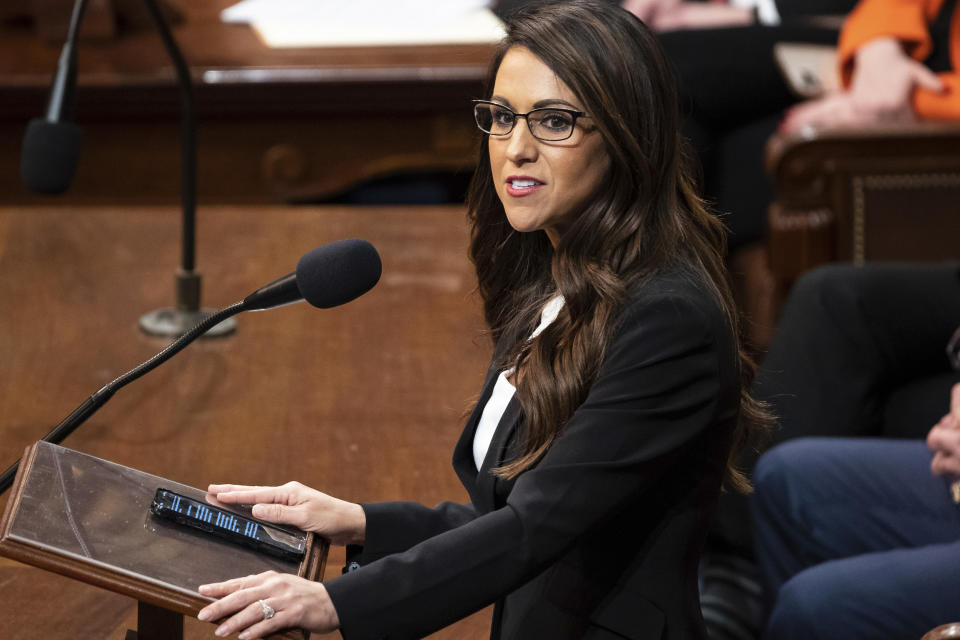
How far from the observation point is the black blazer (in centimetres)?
89

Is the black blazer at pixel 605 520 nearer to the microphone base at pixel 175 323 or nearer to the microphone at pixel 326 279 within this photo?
the microphone at pixel 326 279

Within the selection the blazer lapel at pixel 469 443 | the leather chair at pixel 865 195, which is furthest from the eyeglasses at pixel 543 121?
the leather chair at pixel 865 195

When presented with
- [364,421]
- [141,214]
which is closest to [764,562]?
[364,421]

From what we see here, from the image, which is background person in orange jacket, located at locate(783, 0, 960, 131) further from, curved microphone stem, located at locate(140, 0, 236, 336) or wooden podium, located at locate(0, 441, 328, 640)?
wooden podium, located at locate(0, 441, 328, 640)

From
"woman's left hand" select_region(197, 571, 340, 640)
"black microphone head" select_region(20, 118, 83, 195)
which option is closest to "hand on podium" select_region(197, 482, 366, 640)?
"woman's left hand" select_region(197, 571, 340, 640)

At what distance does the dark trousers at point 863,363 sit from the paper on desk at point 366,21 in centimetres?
115

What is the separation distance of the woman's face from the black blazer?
96mm

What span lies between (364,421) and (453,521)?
1.38 feet

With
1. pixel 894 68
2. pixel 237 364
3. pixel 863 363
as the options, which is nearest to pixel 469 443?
pixel 237 364

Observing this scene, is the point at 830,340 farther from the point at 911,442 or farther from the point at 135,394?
the point at 135,394

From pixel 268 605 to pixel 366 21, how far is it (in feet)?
7.80

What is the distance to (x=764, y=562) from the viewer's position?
178 cm

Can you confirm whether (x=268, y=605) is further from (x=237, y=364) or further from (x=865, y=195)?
(x=865, y=195)

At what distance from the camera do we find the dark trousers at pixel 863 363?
6.59ft
